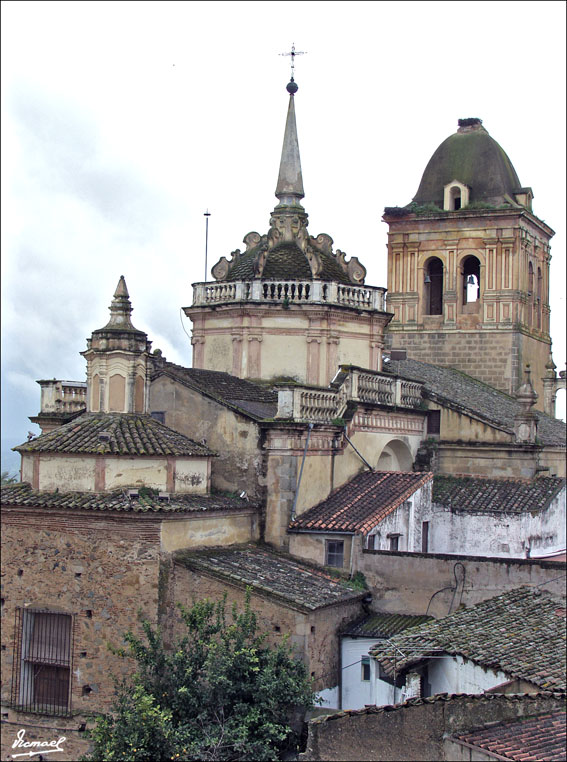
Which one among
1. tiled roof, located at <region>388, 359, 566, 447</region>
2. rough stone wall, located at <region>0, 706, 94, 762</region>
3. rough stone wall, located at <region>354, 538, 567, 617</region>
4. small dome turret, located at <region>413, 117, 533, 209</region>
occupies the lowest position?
rough stone wall, located at <region>0, 706, 94, 762</region>

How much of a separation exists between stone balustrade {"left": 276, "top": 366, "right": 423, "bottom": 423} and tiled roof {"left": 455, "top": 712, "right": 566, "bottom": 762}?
1043 cm

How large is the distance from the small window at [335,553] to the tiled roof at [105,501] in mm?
2736

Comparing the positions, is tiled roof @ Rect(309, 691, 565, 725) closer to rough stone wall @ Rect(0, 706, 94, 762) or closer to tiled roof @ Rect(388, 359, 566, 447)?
rough stone wall @ Rect(0, 706, 94, 762)

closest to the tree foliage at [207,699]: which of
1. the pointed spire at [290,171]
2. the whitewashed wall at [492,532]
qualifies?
the whitewashed wall at [492,532]

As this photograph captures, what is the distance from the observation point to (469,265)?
42.2m

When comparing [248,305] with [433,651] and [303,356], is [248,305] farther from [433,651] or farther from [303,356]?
[433,651]

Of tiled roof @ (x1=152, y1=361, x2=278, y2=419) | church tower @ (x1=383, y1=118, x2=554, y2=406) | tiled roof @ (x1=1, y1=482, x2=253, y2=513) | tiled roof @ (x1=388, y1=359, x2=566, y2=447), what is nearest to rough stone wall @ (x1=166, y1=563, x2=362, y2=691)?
tiled roof @ (x1=1, y1=482, x2=253, y2=513)

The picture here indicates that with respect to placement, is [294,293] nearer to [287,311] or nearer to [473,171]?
[287,311]

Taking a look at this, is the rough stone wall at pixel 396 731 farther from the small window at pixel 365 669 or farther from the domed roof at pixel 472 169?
the domed roof at pixel 472 169

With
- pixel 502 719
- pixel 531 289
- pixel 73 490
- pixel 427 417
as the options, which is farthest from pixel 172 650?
pixel 531 289

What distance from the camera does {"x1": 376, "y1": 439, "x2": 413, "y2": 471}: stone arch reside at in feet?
Result: 102

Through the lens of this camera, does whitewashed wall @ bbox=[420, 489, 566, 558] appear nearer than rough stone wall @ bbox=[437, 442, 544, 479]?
Yes

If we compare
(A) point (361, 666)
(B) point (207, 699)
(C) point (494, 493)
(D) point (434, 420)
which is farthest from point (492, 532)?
(B) point (207, 699)

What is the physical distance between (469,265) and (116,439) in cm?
2191
